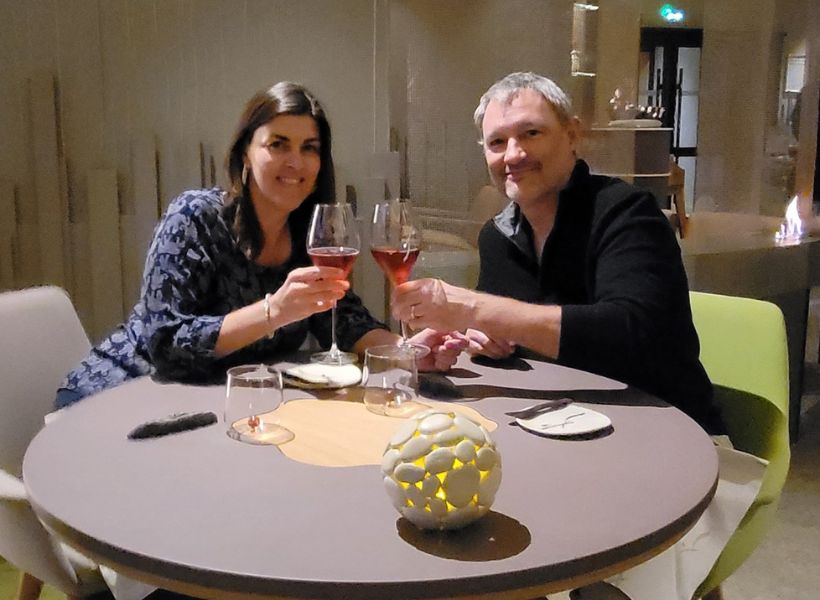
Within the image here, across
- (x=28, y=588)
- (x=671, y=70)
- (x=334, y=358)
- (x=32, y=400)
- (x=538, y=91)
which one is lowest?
(x=28, y=588)

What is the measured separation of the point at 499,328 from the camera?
5.32ft

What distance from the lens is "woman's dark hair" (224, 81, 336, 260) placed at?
1.98 metres

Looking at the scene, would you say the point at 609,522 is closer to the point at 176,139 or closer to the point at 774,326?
the point at 774,326

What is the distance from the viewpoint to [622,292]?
1.67 m

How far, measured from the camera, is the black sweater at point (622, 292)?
1628 millimetres

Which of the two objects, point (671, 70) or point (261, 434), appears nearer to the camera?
point (261, 434)

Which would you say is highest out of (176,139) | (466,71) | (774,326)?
(466,71)

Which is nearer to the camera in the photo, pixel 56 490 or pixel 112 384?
pixel 56 490

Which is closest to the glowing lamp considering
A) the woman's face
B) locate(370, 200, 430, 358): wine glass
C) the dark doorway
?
locate(370, 200, 430, 358): wine glass

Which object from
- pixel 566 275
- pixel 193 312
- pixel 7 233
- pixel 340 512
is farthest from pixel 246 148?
pixel 7 233

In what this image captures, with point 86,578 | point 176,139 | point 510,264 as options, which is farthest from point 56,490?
point 176,139

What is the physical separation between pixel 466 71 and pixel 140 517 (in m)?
2.67

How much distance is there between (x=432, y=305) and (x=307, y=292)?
0.77 feet

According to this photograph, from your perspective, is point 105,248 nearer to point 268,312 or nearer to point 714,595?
point 268,312
